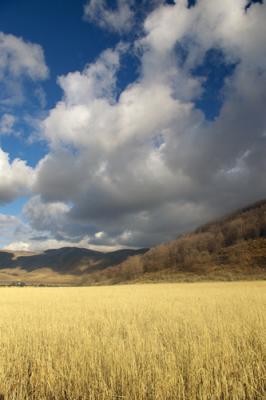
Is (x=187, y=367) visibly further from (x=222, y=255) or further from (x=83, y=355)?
(x=222, y=255)

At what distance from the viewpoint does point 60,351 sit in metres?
10.2

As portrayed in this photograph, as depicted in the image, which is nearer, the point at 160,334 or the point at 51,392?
the point at 51,392

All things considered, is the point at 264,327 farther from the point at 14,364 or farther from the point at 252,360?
the point at 14,364

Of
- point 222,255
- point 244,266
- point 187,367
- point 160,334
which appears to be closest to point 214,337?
point 160,334

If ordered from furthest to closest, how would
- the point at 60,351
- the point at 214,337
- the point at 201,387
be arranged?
the point at 214,337 < the point at 60,351 < the point at 201,387

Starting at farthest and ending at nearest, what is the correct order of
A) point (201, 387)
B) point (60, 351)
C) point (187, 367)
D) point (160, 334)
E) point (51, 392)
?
point (160, 334) → point (60, 351) → point (187, 367) → point (51, 392) → point (201, 387)

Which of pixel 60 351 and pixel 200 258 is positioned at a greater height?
pixel 200 258

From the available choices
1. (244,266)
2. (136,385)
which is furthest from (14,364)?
(244,266)

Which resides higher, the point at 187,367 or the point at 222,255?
the point at 222,255

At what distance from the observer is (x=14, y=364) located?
8.80 meters

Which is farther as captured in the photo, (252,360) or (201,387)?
(252,360)

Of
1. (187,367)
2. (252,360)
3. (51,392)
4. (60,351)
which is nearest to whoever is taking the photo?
(51,392)

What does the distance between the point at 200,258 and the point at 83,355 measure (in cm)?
16378

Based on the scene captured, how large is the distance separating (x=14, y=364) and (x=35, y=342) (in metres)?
2.73
